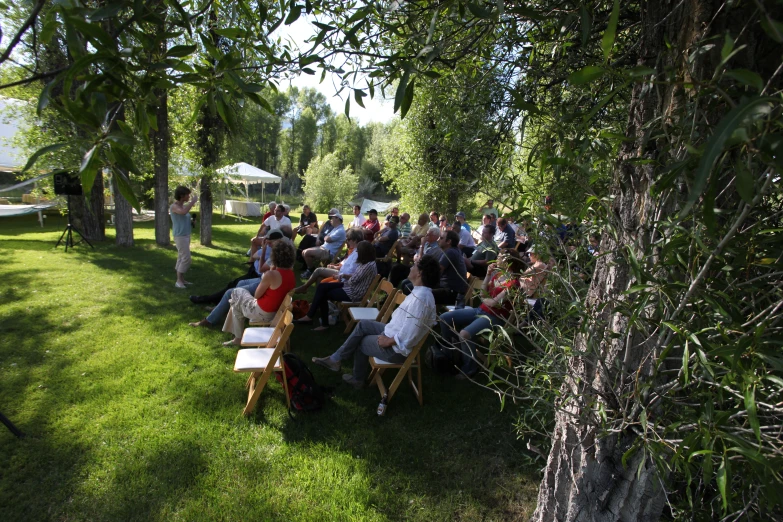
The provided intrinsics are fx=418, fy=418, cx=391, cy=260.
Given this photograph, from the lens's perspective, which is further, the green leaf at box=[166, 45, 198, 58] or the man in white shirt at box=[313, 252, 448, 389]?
the man in white shirt at box=[313, 252, 448, 389]

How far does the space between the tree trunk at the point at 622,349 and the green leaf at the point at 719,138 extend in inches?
36.0

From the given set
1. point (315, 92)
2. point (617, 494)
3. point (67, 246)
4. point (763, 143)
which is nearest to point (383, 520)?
point (617, 494)

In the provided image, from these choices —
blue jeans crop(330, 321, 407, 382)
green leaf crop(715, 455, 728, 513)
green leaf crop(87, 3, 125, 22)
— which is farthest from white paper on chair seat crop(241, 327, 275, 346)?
green leaf crop(715, 455, 728, 513)

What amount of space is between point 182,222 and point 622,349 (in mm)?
7566

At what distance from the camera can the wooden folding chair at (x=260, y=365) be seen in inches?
149

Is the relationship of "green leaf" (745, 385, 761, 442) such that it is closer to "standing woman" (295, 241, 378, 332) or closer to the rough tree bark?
"standing woman" (295, 241, 378, 332)

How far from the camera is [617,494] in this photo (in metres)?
2.10

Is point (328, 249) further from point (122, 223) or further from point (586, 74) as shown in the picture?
point (586, 74)

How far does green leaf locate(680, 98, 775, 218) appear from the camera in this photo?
2.01 feet

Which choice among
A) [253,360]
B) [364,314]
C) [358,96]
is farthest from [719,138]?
[364,314]

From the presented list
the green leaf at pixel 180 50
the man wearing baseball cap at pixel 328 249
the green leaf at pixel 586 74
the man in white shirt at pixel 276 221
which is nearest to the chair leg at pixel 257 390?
the green leaf at pixel 180 50

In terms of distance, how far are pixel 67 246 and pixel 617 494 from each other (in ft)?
43.3

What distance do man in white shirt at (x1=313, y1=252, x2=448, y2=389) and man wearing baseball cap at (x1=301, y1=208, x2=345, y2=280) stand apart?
422 centimetres

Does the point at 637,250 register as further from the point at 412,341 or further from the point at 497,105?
the point at 412,341
